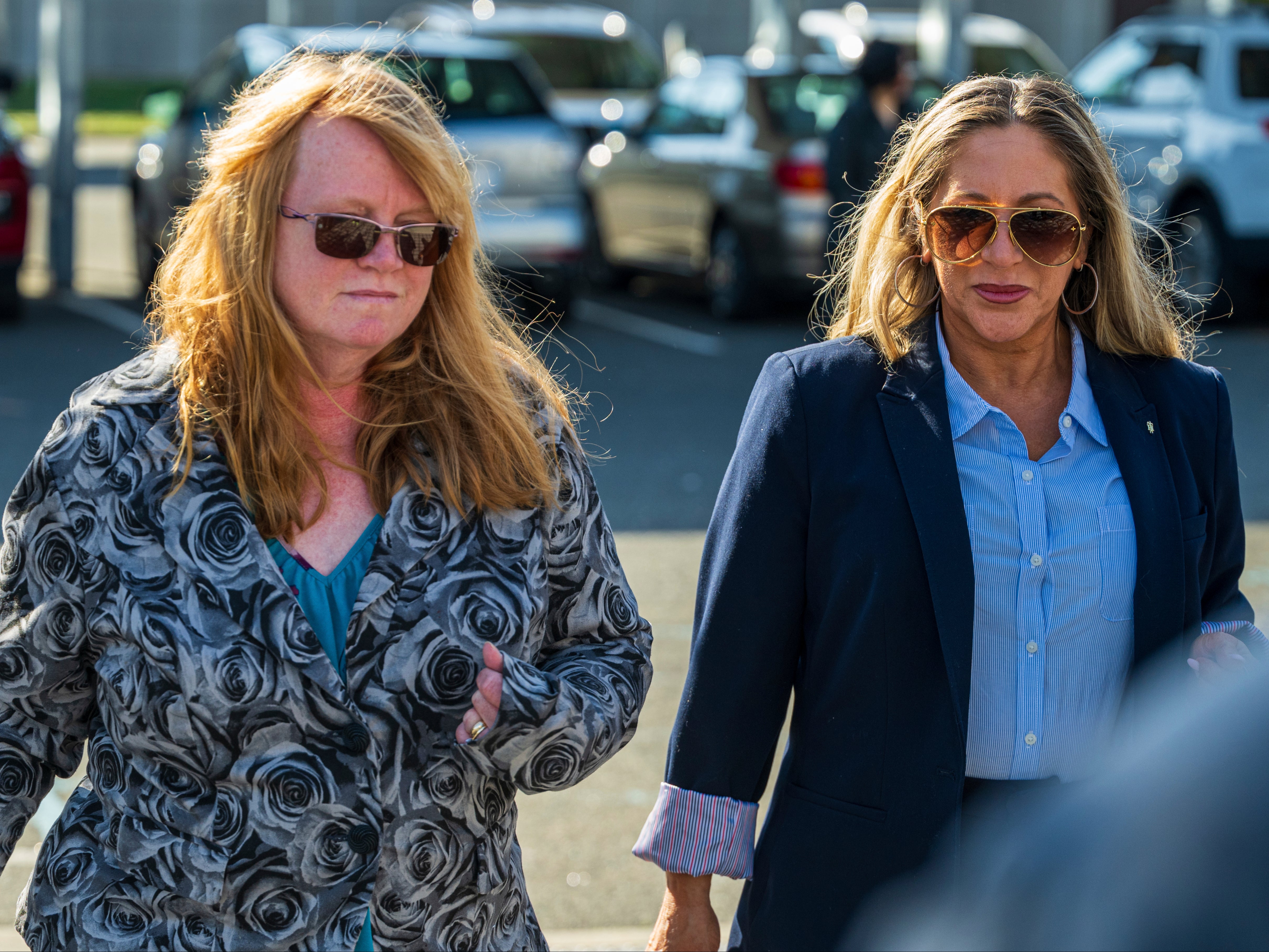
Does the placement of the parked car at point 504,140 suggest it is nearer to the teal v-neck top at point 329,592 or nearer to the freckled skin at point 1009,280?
the freckled skin at point 1009,280

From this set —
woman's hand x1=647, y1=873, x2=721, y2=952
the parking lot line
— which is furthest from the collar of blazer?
the parking lot line

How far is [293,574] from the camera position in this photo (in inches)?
89.0

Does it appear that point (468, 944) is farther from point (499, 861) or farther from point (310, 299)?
point (310, 299)

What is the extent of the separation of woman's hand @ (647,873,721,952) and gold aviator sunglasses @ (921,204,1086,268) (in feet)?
3.24

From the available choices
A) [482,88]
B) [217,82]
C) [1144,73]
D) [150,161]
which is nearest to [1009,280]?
[482,88]

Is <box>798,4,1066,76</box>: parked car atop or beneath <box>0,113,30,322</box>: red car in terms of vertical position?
atop

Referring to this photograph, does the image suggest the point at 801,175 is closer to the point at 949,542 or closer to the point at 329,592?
the point at 949,542

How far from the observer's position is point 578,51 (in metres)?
16.0

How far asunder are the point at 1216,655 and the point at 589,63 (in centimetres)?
1412

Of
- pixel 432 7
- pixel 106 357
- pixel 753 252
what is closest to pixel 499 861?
pixel 106 357

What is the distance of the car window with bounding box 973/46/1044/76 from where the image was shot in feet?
51.4

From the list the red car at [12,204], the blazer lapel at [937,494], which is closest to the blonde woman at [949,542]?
A: the blazer lapel at [937,494]

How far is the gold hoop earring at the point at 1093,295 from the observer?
272 centimetres

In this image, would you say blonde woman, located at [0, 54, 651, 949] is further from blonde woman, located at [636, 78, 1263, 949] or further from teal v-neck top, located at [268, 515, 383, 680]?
blonde woman, located at [636, 78, 1263, 949]
